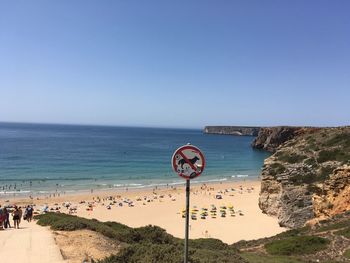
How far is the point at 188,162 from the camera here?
17.9ft

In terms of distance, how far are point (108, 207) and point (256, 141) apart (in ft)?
339

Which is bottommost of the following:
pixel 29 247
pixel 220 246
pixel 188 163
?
pixel 220 246

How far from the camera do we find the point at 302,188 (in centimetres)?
2809

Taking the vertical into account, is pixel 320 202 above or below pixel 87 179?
above

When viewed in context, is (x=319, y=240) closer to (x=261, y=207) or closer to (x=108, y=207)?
(x=261, y=207)

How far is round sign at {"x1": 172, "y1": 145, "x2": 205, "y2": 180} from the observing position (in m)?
5.40

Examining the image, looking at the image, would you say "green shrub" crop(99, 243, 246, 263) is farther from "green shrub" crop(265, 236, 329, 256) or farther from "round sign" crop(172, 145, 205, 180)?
"green shrub" crop(265, 236, 329, 256)

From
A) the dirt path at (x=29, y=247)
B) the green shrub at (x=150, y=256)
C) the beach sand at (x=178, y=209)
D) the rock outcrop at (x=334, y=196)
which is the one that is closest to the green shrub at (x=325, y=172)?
the rock outcrop at (x=334, y=196)

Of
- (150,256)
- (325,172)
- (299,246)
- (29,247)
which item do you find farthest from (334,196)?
(29,247)

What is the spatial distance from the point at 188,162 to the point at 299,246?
12124 millimetres

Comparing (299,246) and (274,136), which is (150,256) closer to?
(299,246)

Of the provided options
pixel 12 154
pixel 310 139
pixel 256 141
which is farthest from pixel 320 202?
pixel 256 141

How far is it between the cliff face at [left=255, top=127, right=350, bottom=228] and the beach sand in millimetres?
1893

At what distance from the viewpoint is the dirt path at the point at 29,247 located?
9.71m
